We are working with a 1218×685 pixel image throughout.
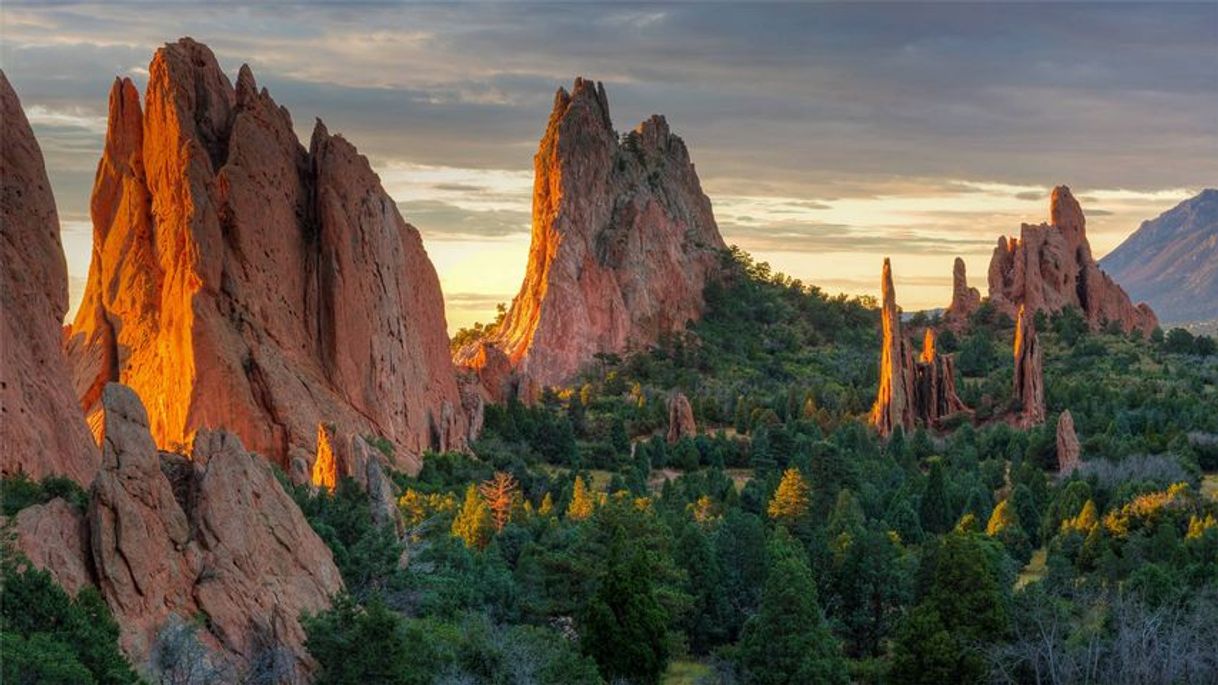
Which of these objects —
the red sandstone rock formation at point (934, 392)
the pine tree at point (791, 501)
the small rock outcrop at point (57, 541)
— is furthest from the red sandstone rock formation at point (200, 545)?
the red sandstone rock formation at point (934, 392)

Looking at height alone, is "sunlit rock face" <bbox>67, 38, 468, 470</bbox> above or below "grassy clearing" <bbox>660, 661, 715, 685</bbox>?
above

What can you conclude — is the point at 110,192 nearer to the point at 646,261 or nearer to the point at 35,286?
the point at 35,286

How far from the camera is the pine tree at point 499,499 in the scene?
217 ft

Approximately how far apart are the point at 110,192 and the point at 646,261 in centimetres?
6949

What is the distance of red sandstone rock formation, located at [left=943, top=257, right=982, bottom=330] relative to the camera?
137m

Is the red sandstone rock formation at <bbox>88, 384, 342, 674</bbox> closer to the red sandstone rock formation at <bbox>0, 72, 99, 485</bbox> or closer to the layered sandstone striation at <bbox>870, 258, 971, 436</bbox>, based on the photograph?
the red sandstone rock formation at <bbox>0, 72, 99, 485</bbox>

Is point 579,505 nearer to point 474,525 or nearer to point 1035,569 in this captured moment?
point 474,525

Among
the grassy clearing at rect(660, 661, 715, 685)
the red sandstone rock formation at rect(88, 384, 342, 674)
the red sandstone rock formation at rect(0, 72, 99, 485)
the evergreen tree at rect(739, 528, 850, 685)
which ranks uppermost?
the red sandstone rock formation at rect(0, 72, 99, 485)

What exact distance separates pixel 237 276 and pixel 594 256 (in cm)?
6672

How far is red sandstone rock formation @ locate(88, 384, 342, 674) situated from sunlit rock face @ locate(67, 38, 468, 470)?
30.7 metres

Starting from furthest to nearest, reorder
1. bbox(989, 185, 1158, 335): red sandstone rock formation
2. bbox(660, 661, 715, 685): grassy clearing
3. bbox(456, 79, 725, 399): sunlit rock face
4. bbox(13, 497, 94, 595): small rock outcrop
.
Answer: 1. bbox(989, 185, 1158, 335): red sandstone rock formation
2. bbox(456, 79, 725, 399): sunlit rock face
3. bbox(660, 661, 715, 685): grassy clearing
4. bbox(13, 497, 94, 595): small rock outcrop

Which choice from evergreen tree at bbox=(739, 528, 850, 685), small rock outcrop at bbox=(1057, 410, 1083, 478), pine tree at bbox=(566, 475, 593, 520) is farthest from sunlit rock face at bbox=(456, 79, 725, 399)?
evergreen tree at bbox=(739, 528, 850, 685)

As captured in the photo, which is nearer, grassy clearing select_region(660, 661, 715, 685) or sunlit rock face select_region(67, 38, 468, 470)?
grassy clearing select_region(660, 661, 715, 685)

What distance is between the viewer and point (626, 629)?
44406 mm
